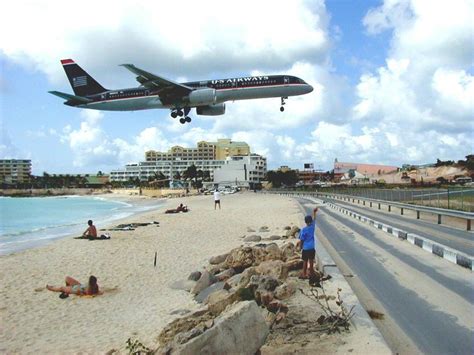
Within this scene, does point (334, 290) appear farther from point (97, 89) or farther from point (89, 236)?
point (97, 89)

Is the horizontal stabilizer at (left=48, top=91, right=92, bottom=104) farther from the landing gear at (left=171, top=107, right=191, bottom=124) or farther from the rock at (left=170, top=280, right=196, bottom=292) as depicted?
the rock at (left=170, top=280, right=196, bottom=292)

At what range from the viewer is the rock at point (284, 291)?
8.46m

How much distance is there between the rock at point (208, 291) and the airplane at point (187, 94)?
25.9m

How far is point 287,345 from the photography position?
6.07 metres

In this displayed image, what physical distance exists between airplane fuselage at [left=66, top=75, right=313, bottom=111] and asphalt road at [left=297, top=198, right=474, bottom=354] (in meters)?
24.6

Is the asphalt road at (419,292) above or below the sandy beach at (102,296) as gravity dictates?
above

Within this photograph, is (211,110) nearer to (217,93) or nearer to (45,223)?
(217,93)

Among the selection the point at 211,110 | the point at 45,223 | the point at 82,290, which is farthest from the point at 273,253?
the point at 45,223

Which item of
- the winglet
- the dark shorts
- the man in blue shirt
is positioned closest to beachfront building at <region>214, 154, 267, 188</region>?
the winglet

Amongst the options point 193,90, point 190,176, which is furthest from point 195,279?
point 190,176

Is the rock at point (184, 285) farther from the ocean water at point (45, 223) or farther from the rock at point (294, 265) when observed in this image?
the ocean water at point (45, 223)

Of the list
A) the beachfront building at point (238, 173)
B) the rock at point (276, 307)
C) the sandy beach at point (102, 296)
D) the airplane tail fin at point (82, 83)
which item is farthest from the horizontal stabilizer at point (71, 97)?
the beachfront building at point (238, 173)

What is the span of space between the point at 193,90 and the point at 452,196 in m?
21.0

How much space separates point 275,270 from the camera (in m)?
10.5
